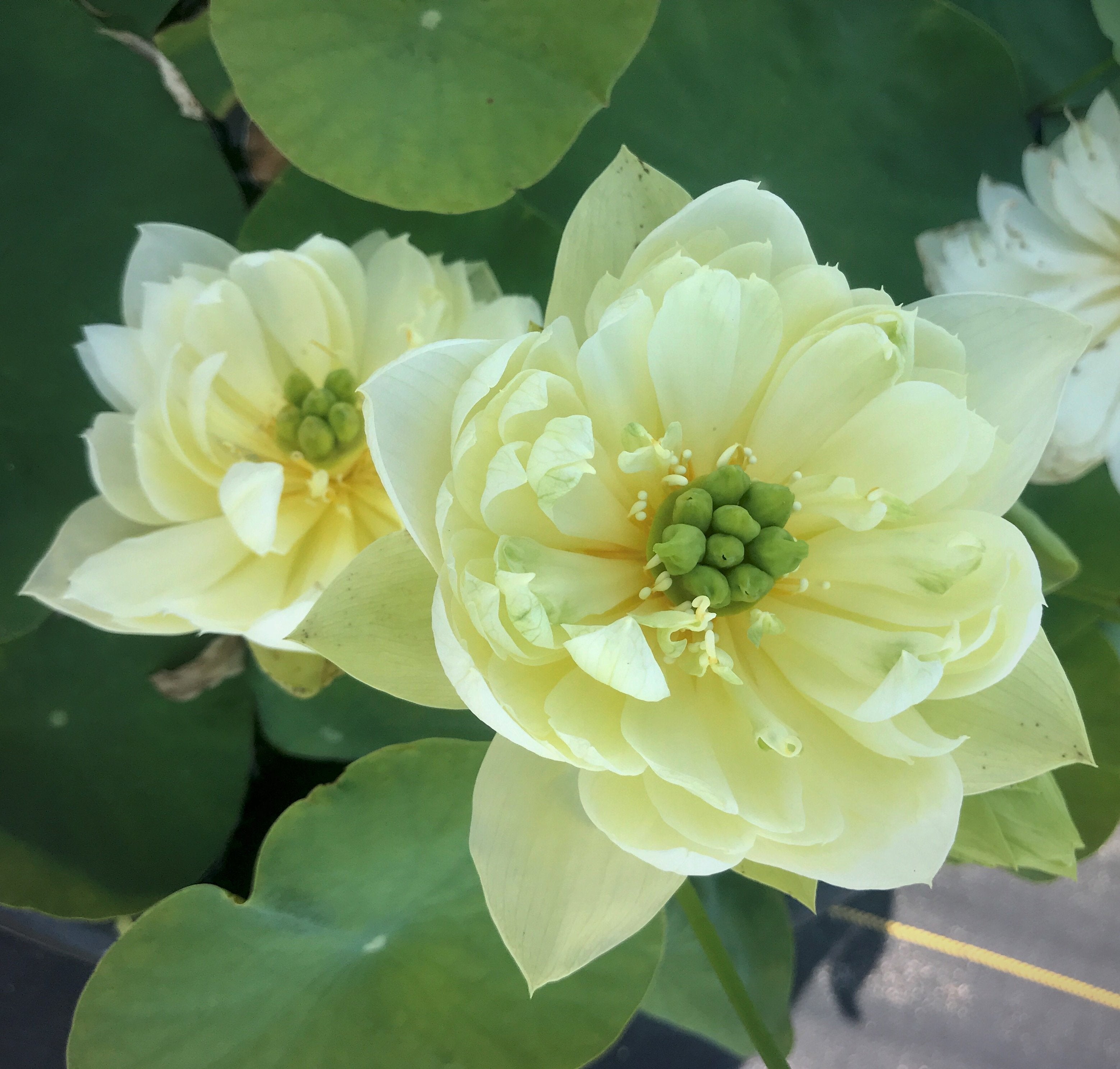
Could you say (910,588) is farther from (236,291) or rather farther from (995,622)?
(236,291)

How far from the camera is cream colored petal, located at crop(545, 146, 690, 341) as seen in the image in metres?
0.34

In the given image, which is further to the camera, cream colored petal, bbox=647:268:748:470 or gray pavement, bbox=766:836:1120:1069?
gray pavement, bbox=766:836:1120:1069

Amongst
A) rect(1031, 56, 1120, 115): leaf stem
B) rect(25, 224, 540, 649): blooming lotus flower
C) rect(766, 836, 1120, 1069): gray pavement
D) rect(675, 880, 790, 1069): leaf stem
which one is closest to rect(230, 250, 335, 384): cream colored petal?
rect(25, 224, 540, 649): blooming lotus flower

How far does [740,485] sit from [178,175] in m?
0.45

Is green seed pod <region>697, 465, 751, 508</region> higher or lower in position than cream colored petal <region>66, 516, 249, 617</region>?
higher

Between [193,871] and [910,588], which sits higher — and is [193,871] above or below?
below

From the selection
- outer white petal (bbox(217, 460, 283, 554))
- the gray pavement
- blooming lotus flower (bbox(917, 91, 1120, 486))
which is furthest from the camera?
the gray pavement

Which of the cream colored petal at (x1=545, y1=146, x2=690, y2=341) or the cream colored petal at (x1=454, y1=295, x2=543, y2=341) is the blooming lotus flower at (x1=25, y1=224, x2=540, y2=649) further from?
the cream colored petal at (x1=545, y1=146, x2=690, y2=341)

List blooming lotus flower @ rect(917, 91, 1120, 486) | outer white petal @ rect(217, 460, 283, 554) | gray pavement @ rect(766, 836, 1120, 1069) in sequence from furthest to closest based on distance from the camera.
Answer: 1. gray pavement @ rect(766, 836, 1120, 1069)
2. blooming lotus flower @ rect(917, 91, 1120, 486)
3. outer white petal @ rect(217, 460, 283, 554)

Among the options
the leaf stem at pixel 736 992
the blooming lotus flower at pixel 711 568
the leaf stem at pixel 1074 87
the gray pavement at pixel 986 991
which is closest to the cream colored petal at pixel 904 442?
the blooming lotus flower at pixel 711 568

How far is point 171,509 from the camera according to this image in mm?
434

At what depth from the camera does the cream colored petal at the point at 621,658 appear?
0.27 m

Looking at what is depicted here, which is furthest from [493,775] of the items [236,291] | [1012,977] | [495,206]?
[1012,977]

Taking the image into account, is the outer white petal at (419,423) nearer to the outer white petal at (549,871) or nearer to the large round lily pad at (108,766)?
the outer white petal at (549,871)
